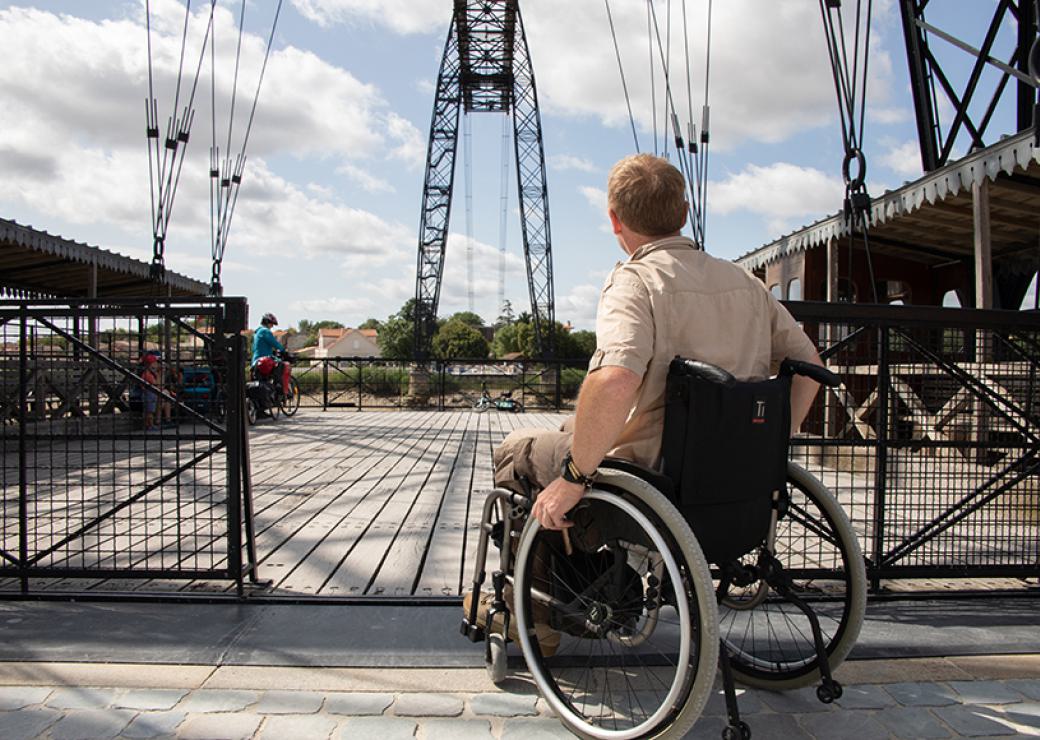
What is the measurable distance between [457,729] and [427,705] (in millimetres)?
127

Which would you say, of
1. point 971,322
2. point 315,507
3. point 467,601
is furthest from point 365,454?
point 971,322

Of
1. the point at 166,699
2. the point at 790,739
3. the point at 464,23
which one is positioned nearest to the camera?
the point at 790,739

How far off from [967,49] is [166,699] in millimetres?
4977

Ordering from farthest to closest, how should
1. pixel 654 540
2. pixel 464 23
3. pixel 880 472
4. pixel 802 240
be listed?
pixel 464 23 < pixel 802 240 < pixel 880 472 < pixel 654 540

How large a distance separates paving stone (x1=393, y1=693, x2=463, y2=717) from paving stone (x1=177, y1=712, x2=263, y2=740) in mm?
297

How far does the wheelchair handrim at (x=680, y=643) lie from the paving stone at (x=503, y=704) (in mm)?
103

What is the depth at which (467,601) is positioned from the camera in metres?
1.80

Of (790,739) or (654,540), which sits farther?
(790,739)

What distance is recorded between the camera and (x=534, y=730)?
1.48 meters

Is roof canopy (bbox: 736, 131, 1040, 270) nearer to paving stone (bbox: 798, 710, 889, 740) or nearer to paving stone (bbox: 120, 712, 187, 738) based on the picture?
paving stone (bbox: 798, 710, 889, 740)

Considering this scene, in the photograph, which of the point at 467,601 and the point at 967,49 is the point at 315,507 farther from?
the point at 967,49

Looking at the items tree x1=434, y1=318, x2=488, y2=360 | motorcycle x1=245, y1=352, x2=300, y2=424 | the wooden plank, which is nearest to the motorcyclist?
motorcycle x1=245, y1=352, x2=300, y2=424

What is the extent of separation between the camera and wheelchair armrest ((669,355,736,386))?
1.31 m

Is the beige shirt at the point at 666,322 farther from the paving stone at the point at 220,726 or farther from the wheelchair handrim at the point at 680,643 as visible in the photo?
the paving stone at the point at 220,726
